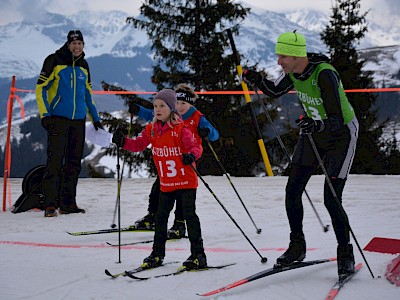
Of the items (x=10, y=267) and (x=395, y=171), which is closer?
(x=10, y=267)

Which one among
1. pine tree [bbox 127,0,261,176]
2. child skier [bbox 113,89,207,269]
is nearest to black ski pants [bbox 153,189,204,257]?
child skier [bbox 113,89,207,269]

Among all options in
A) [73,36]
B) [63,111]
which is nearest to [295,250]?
[63,111]

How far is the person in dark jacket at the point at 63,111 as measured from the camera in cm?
710

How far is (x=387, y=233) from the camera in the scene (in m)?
5.61

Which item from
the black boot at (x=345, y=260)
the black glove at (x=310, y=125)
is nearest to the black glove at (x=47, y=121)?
the black glove at (x=310, y=125)

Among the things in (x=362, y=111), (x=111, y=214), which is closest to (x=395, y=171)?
(x=362, y=111)

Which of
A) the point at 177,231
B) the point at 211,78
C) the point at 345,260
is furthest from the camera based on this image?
the point at 211,78

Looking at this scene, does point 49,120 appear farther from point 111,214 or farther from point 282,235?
point 282,235

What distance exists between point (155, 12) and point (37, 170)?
13442mm

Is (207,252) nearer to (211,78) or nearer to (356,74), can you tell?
(211,78)

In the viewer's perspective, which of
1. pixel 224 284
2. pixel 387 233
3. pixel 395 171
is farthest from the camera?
pixel 395 171

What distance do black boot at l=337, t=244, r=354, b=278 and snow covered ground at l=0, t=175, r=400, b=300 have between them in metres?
0.08

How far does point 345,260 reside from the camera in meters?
3.70

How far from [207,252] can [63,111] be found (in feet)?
10.6
